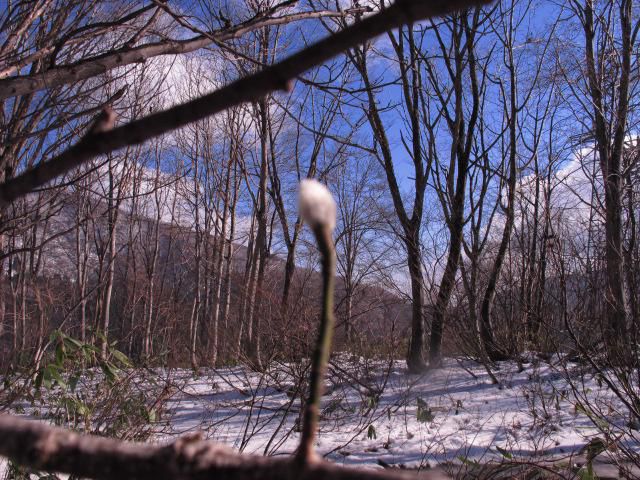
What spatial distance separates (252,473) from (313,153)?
10595 mm

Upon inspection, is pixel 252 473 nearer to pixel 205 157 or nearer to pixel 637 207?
pixel 637 207

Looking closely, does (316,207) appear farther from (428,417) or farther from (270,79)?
(428,417)

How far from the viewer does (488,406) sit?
18.2ft

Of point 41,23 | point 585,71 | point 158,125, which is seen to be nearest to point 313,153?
point 585,71

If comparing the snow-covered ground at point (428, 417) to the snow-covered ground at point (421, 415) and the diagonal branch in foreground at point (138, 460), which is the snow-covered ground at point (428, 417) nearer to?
the snow-covered ground at point (421, 415)

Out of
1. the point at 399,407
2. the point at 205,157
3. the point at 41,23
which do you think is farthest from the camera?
the point at 205,157

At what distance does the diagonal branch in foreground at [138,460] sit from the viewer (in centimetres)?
27

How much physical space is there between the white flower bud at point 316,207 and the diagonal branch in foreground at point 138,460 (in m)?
0.13

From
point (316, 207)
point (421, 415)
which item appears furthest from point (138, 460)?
point (421, 415)

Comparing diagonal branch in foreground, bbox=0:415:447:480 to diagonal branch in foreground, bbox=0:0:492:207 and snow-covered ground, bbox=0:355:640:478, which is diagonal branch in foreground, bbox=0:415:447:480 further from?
snow-covered ground, bbox=0:355:640:478

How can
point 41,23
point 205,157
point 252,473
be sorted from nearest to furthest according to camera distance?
point 252,473
point 41,23
point 205,157

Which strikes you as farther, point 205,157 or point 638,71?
point 205,157

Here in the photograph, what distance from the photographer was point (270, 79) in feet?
1.13

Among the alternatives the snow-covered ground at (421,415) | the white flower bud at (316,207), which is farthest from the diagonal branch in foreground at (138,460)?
the snow-covered ground at (421,415)
